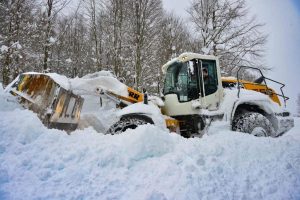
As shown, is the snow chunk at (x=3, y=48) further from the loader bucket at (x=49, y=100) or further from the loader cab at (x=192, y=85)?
the loader cab at (x=192, y=85)

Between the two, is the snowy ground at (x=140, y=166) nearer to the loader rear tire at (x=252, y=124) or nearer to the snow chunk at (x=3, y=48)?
the loader rear tire at (x=252, y=124)

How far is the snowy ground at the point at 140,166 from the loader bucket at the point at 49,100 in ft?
4.01

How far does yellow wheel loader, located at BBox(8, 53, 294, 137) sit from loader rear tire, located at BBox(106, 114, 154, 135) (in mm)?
21

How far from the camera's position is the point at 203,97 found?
724 cm

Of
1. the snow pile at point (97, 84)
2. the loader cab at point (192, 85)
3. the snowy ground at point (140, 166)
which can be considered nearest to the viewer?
the snowy ground at point (140, 166)

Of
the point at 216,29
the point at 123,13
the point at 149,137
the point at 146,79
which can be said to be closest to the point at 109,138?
the point at 149,137

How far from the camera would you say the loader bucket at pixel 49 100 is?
20.7 ft

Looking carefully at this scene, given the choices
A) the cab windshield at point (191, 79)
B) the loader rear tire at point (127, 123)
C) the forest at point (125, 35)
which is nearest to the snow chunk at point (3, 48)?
the forest at point (125, 35)

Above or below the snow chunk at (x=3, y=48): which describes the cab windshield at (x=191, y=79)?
below

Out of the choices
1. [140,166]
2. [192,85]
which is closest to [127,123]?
[192,85]

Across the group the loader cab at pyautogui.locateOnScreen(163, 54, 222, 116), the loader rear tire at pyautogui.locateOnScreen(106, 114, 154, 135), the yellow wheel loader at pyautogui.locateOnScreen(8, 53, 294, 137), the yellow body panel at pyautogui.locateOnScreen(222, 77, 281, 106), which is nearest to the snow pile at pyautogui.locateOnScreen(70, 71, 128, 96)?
the yellow wheel loader at pyautogui.locateOnScreen(8, 53, 294, 137)

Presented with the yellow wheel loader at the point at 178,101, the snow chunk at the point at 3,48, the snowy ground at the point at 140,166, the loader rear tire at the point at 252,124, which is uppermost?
the snow chunk at the point at 3,48

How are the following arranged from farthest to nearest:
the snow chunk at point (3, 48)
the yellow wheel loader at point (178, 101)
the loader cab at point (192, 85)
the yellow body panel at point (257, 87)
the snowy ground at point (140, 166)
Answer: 1. the snow chunk at point (3, 48)
2. the yellow body panel at point (257, 87)
3. the loader cab at point (192, 85)
4. the yellow wheel loader at point (178, 101)
5. the snowy ground at point (140, 166)

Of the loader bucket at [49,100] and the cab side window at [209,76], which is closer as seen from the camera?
the loader bucket at [49,100]
